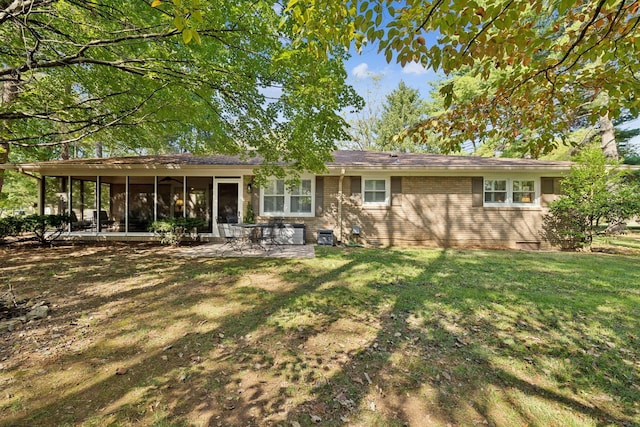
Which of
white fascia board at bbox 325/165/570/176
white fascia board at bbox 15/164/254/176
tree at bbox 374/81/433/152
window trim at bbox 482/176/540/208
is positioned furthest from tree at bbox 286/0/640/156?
tree at bbox 374/81/433/152

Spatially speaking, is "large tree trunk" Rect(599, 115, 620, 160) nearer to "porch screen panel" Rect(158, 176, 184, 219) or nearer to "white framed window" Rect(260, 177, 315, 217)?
"white framed window" Rect(260, 177, 315, 217)

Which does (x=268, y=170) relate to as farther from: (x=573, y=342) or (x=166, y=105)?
(x=573, y=342)

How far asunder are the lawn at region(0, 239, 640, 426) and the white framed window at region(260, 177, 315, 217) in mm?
4831

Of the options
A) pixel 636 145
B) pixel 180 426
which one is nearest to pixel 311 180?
pixel 180 426

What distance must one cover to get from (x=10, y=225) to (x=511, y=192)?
17048 millimetres

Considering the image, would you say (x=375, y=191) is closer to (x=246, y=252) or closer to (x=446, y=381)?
(x=246, y=252)

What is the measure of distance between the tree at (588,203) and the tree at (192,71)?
29.2 ft

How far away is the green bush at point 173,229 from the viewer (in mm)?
9508

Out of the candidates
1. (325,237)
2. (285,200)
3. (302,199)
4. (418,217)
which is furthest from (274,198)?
(418,217)

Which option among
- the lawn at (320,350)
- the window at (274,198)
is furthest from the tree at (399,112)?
the lawn at (320,350)

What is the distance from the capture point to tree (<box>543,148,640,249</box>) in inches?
357

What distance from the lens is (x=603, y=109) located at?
2578 millimetres

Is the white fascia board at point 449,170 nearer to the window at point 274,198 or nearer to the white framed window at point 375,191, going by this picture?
the white framed window at point 375,191

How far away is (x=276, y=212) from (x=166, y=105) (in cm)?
536
